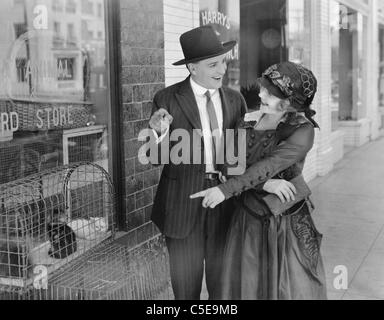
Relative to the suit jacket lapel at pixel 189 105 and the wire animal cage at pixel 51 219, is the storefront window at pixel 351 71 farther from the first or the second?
the suit jacket lapel at pixel 189 105

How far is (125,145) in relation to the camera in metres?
4.19

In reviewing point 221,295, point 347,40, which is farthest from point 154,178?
point 347,40

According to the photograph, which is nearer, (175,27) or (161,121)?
(161,121)

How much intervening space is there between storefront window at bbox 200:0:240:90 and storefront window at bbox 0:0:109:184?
1212 millimetres

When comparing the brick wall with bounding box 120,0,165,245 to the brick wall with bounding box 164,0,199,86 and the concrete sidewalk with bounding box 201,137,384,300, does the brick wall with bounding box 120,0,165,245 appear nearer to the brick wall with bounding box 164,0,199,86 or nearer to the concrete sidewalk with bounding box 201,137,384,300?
the brick wall with bounding box 164,0,199,86

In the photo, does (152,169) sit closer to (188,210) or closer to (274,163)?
(188,210)

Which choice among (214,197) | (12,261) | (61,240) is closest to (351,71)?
(61,240)

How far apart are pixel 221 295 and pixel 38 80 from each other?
1.58 m

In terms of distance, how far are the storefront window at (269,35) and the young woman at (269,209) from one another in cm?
286

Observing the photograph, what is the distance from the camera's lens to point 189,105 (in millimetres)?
3055

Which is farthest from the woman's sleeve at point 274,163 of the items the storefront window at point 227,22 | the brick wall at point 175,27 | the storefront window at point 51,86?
the storefront window at point 227,22

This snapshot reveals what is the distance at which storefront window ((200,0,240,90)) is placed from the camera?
4.97 metres

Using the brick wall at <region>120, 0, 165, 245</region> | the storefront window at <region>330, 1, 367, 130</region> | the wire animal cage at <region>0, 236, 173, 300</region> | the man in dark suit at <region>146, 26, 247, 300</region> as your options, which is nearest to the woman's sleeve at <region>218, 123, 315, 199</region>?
the man in dark suit at <region>146, 26, 247, 300</region>

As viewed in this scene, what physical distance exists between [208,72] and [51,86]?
102cm
